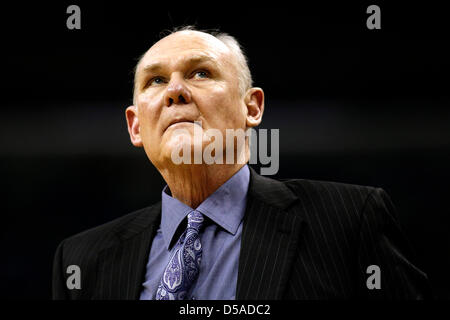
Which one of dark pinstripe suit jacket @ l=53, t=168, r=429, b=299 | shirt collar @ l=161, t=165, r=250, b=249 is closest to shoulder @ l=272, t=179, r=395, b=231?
dark pinstripe suit jacket @ l=53, t=168, r=429, b=299

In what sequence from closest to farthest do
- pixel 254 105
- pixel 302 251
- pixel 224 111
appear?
pixel 302 251
pixel 224 111
pixel 254 105

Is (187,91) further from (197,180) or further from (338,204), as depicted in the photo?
(338,204)

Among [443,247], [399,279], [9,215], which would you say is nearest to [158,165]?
[399,279]

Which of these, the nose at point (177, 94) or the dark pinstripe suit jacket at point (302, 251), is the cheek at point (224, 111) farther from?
the dark pinstripe suit jacket at point (302, 251)

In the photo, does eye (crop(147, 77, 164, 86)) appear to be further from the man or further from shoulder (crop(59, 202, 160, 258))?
shoulder (crop(59, 202, 160, 258))

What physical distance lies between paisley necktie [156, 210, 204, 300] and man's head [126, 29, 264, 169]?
0.19 m

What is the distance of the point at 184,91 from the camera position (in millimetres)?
1065

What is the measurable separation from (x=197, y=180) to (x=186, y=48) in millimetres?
325

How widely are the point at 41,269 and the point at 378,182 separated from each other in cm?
134

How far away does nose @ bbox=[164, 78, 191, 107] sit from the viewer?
1064 mm

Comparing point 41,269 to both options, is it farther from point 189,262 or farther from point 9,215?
point 189,262

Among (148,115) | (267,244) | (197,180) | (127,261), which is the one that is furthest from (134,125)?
(267,244)

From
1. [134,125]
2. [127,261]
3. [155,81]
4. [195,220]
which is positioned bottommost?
[127,261]

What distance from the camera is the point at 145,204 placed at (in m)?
1.77
